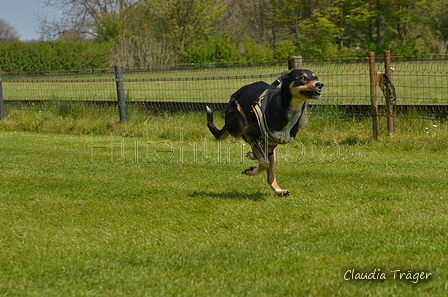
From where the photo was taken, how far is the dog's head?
530 centimetres

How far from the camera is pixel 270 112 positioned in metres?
5.84

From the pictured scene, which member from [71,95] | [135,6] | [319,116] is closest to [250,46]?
[135,6]

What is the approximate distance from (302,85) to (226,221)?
150 centimetres

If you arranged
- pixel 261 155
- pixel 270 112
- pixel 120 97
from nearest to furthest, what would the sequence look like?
pixel 270 112, pixel 261 155, pixel 120 97

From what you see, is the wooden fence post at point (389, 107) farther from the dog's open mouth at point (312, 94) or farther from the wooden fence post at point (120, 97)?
the wooden fence post at point (120, 97)

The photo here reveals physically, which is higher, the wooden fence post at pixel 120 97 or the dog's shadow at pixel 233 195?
the wooden fence post at pixel 120 97

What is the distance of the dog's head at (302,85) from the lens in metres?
5.30

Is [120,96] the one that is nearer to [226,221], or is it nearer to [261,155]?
[261,155]

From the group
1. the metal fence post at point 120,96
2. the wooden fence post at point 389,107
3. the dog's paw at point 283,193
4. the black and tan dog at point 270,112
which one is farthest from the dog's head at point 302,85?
the metal fence post at point 120,96

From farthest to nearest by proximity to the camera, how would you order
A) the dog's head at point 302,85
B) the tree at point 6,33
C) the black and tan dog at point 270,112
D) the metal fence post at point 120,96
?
the tree at point 6,33, the metal fence post at point 120,96, the black and tan dog at point 270,112, the dog's head at point 302,85

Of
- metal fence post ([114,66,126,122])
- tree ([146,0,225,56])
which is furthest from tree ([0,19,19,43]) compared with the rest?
metal fence post ([114,66,126,122])

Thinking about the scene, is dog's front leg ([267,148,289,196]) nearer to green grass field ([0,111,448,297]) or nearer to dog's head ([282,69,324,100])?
green grass field ([0,111,448,297])

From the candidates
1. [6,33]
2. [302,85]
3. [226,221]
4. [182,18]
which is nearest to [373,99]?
[302,85]

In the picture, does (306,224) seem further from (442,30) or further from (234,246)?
(442,30)
